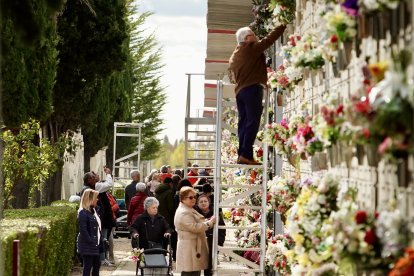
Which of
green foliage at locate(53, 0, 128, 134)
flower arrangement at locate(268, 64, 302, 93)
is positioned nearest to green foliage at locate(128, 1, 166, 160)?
green foliage at locate(53, 0, 128, 134)

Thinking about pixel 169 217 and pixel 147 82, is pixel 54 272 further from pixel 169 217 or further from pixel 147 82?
pixel 147 82

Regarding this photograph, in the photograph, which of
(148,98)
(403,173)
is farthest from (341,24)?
(148,98)

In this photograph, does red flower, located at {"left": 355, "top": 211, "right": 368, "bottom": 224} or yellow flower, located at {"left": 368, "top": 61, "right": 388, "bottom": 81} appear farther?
red flower, located at {"left": 355, "top": 211, "right": 368, "bottom": 224}

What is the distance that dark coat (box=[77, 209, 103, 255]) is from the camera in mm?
17156

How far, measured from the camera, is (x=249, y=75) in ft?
47.2

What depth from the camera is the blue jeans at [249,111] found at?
1447 centimetres

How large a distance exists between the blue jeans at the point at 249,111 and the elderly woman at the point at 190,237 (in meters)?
1.45

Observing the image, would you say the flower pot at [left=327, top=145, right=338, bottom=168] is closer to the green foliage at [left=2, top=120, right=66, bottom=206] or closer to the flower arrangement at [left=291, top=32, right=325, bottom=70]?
the flower arrangement at [left=291, top=32, right=325, bottom=70]

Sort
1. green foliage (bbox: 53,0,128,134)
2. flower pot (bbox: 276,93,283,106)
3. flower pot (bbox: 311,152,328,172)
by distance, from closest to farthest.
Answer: flower pot (bbox: 311,152,328,172) → flower pot (bbox: 276,93,283,106) → green foliage (bbox: 53,0,128,134)

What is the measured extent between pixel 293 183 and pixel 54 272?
19.1ft

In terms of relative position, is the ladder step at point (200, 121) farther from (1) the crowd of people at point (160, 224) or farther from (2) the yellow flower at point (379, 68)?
(2) the yellow flower at point (379, 68)

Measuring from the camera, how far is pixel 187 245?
1595 cm

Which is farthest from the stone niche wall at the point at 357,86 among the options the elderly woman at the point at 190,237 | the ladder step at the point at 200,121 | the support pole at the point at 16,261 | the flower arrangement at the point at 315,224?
the ladder step at the point at 200,121

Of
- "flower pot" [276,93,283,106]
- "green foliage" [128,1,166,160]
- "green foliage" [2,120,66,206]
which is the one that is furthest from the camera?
"green foliage" [128,1,166,160]
